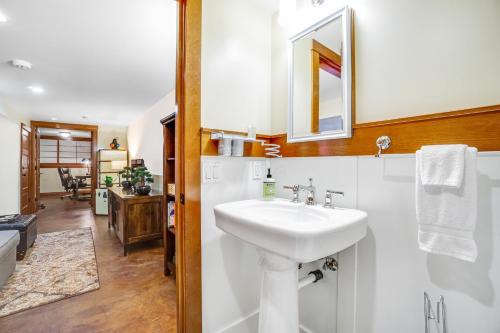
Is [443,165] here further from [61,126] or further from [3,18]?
[61,126]

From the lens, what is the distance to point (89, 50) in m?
2.16

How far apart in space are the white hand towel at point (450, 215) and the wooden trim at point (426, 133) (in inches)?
4.1

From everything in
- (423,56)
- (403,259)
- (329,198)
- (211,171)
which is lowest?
(403,259)

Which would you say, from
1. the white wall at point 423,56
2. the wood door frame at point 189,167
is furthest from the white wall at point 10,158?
the white wall at point 423,56

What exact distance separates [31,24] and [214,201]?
2157 millimetres

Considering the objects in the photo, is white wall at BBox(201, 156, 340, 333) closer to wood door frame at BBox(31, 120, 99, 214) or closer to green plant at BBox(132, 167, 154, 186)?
green plant at BBox(132, 167, 154, 186)

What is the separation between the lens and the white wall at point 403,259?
0.74 metres

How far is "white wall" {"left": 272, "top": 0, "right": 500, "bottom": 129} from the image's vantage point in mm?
756

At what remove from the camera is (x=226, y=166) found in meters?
1.33

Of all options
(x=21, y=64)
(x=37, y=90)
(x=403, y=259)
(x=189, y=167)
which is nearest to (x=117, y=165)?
(x=37, y=90)

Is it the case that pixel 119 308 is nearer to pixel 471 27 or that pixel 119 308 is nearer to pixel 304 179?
pixel 304 179

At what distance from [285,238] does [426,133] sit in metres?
0.72

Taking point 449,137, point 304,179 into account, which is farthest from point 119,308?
point 449,137

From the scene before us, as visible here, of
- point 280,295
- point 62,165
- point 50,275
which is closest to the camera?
point 280,295
